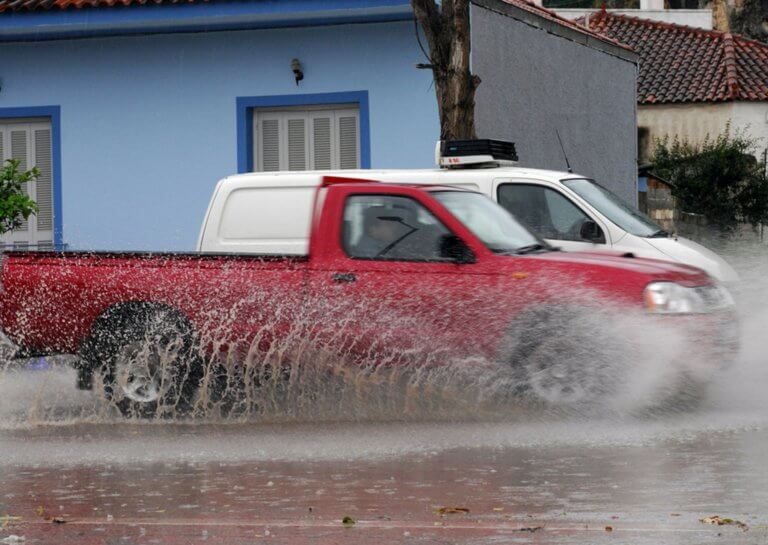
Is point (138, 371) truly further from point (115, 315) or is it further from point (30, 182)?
point (30, 182)

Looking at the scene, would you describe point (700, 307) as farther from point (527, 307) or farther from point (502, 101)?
point (502, 101)

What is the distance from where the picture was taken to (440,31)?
637 inches

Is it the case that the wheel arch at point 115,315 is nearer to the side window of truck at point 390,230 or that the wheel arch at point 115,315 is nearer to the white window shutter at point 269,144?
the side window of truck at point 390,230

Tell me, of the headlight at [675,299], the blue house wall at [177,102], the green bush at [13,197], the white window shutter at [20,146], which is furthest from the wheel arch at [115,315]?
the white window shutter at [20,146]

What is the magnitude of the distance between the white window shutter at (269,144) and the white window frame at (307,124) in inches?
1.1

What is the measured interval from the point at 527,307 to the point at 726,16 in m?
55.5

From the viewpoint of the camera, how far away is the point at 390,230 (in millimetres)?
11453

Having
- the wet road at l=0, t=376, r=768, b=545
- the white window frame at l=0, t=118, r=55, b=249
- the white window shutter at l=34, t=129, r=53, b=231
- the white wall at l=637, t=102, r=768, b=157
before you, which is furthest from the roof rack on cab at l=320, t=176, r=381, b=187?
the white wall at l=637, t=102, r=768, b=157

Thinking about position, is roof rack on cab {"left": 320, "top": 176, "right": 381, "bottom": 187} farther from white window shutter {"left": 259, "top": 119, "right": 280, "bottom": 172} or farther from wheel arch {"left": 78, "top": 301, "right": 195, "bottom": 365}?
white window shutter {"left": 259, "top": 119, "right": 280, "bottom": 172}

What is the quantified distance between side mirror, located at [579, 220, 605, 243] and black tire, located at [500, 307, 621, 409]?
3.28m

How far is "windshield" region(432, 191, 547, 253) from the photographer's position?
37.3 ft

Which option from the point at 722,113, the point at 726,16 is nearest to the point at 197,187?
the point at 722,113

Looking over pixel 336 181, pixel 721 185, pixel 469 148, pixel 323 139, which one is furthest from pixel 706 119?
pixel 336 181

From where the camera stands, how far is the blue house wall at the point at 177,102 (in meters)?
18.5
